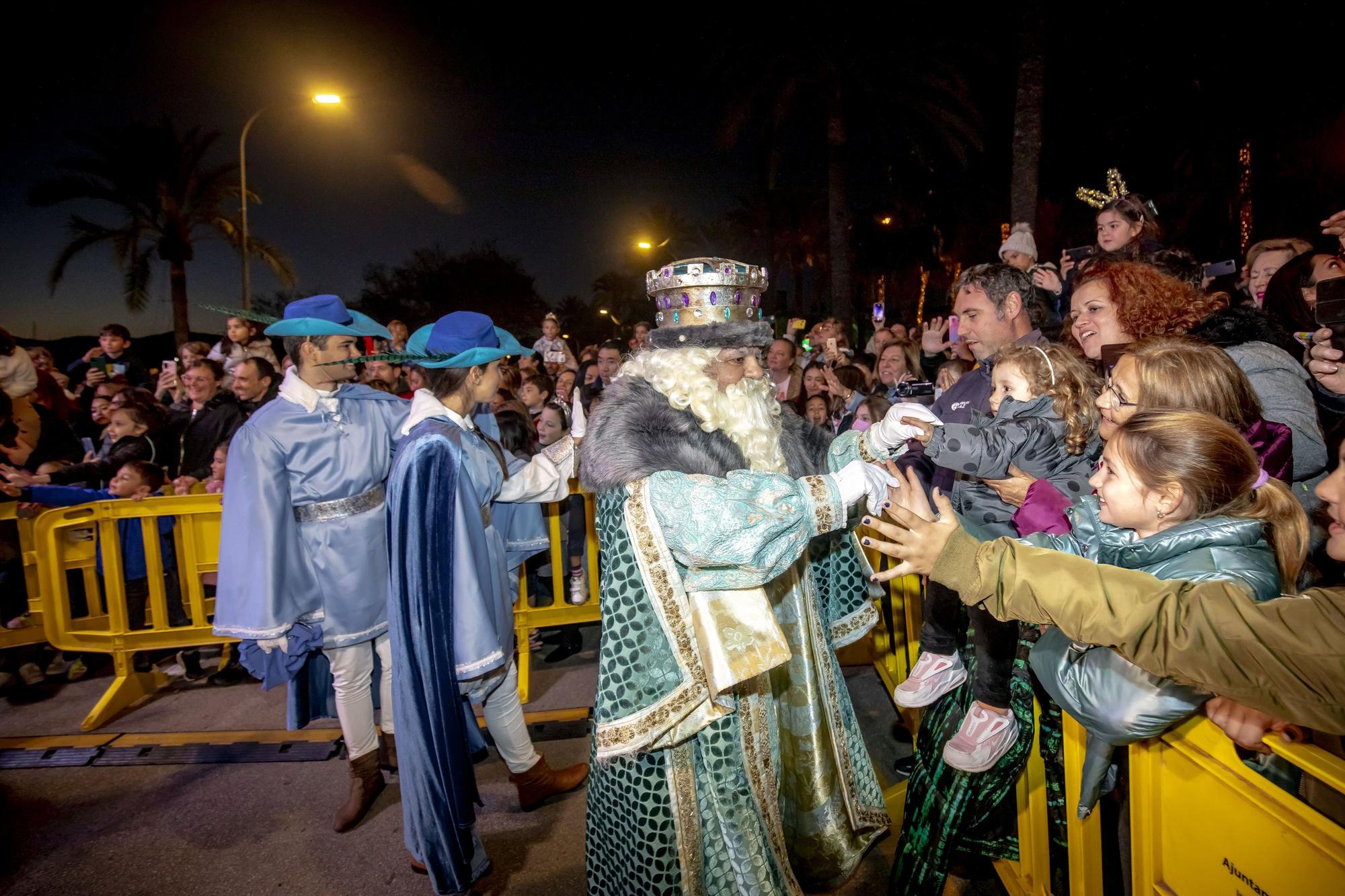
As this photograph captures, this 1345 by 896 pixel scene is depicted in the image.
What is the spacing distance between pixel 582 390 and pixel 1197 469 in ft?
27.6

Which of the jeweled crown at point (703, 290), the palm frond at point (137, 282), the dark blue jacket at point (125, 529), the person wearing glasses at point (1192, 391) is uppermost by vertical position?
the palm frond at point (137, 282)

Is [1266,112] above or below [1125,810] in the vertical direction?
above

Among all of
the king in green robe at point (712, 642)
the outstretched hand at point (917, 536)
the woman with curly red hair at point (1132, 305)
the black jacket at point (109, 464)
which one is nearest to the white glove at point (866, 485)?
the king in green robe at point (712, 642)

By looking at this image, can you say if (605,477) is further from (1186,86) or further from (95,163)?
(95,163)

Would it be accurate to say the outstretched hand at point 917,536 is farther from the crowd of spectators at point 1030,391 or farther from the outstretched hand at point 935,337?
the outstretched hand at point 935,337

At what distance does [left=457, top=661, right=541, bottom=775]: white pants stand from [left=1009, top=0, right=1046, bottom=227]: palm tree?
37.1 ft

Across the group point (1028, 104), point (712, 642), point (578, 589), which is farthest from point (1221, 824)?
point (1028, 104)

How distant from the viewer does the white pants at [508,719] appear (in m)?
3.46

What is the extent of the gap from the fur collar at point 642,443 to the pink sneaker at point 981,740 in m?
1.28

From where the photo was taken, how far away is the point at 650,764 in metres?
2.48

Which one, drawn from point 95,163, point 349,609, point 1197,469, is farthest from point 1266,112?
point 95,163

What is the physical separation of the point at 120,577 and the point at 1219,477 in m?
6.13

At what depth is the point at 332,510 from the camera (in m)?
3.71

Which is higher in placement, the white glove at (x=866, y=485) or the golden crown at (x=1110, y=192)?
the golden crown at (x=1110, y=192)
